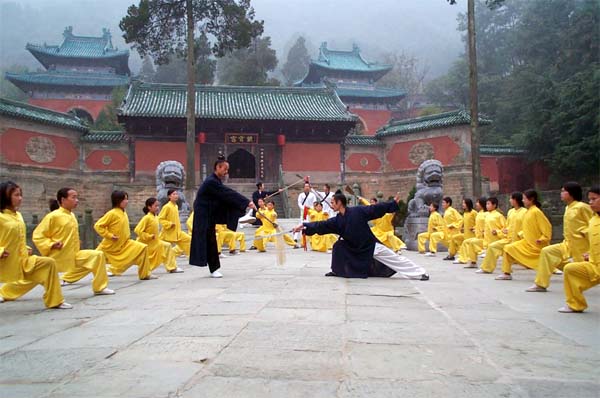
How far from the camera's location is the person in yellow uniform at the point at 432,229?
10.0 m

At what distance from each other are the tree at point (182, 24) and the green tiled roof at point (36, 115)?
5.32m

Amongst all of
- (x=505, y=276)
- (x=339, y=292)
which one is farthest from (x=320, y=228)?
(x=505, y=276)

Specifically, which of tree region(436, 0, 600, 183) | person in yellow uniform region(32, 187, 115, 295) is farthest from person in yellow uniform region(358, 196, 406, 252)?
tree region(436, 0, 600, 183)

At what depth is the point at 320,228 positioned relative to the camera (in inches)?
241

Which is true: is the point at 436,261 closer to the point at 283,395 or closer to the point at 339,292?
the point at 339,292

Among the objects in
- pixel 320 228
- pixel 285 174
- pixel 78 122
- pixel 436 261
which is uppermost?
pixel 78 122

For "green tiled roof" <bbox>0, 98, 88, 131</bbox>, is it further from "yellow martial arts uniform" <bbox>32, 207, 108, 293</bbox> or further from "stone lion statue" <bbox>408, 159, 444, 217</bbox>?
"yellow martial arts uniform" <bbox>32, 207, 108, 293</bbox>

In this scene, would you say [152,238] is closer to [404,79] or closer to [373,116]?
[373,116]

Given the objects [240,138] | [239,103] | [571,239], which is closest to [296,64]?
[239,103]

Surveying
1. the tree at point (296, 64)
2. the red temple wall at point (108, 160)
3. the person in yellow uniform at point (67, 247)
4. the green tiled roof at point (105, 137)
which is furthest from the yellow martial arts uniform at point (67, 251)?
the tree at point (296, 64)

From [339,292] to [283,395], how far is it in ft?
9.18

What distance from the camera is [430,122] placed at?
23094 mm

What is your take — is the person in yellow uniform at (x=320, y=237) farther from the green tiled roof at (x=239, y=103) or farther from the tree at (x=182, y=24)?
the green tiled roof at (x=239, y=103)

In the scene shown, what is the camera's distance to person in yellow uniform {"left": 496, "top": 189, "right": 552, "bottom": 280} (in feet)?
19.3
